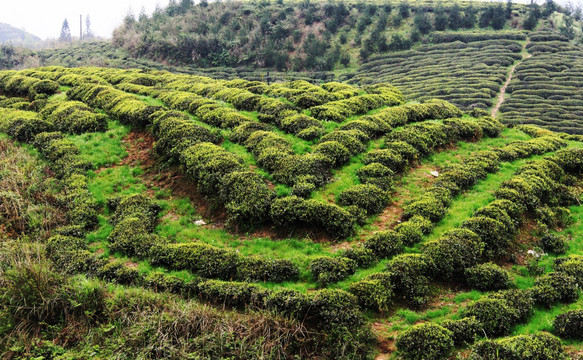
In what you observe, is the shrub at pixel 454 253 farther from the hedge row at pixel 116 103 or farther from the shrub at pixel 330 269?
the hedge row at pixel 116 103

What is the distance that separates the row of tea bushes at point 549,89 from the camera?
49.4 metres

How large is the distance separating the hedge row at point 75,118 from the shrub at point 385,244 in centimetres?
1701

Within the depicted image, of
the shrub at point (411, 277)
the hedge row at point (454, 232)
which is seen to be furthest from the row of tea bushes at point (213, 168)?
the shrub at point (411, 277)

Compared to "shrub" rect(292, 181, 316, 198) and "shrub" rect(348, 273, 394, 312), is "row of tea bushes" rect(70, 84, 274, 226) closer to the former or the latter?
"shrub" rect(292, 181, 316, 198)

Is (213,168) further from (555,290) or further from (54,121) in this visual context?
(54,121)

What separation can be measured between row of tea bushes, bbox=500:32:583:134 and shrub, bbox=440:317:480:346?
47904 millimetres

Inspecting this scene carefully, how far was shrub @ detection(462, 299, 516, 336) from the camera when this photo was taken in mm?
9109

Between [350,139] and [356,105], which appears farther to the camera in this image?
[356,105]

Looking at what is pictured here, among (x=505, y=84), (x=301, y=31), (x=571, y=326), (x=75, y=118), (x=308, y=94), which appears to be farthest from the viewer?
(x=301, y=31)

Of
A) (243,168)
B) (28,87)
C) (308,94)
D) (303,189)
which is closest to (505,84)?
(308,94)

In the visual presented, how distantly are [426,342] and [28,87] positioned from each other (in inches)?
1277

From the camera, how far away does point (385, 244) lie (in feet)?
39.2

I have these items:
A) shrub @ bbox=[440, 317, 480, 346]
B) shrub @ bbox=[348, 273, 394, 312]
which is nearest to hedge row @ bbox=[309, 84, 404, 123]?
shrub @ bbox=[348, 273, 394, 312]

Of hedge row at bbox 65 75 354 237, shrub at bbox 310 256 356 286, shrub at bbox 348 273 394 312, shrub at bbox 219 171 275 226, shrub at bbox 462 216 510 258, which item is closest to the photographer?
shrub at bbox 348 273 394 312
